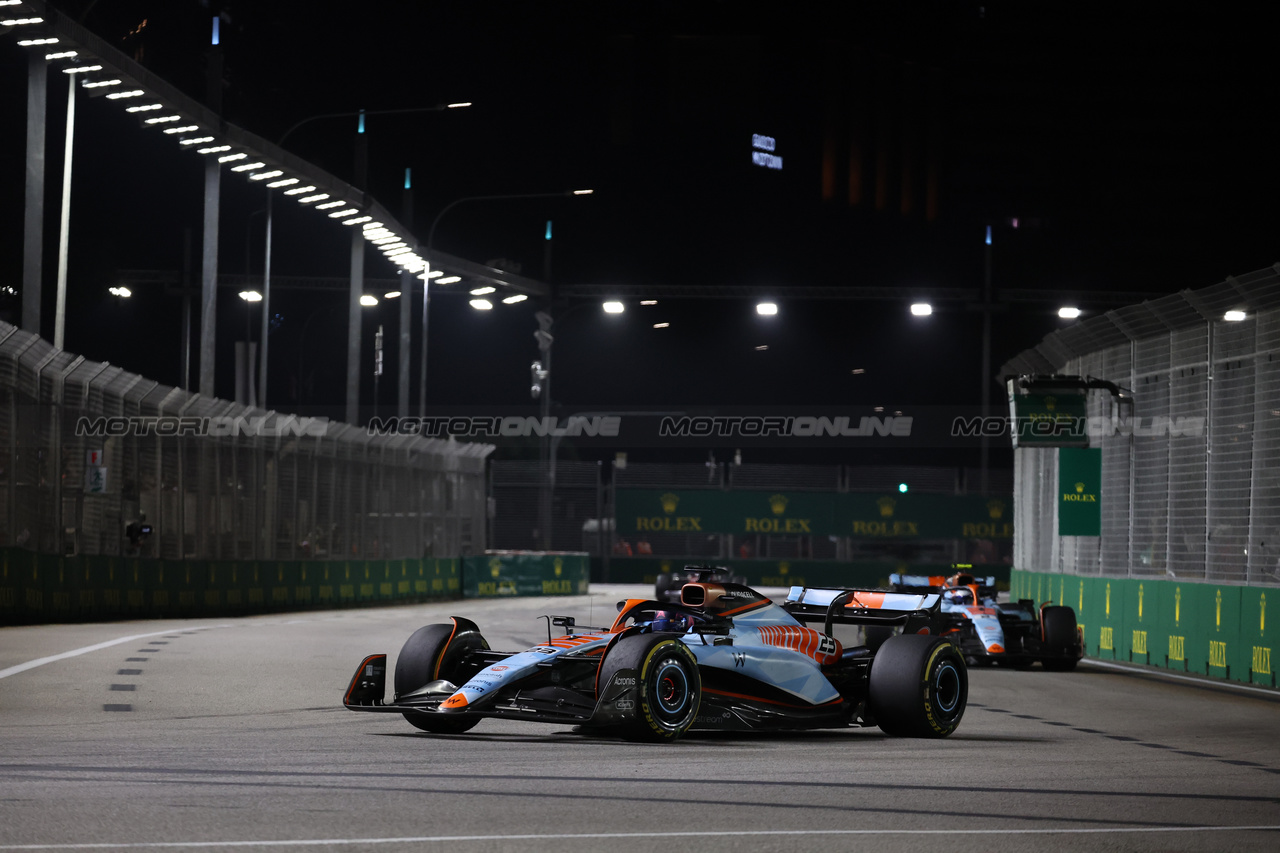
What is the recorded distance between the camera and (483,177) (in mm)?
44562

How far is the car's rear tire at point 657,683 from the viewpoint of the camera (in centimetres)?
943

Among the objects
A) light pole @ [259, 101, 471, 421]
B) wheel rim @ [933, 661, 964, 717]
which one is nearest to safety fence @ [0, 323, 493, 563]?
light pole @ [259, 101, 471, 421]

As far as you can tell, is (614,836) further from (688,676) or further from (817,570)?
(817,570)

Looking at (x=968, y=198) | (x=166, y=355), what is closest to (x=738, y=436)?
(x=968, y=198)

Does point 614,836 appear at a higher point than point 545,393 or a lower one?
lower

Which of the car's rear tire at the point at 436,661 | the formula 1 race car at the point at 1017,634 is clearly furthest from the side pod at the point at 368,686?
the formula 1 race car at the point at 1017,634

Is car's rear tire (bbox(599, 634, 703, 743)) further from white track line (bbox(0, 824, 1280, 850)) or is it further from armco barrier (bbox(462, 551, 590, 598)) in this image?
armco barrier (bbox(462, 551, 590, 598))

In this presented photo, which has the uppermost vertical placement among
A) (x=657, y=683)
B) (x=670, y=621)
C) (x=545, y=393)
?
(x=545, y=393)

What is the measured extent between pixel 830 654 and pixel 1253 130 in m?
65.8

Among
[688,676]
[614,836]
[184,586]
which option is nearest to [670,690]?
[688,676]

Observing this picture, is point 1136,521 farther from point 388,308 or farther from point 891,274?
point 388,308

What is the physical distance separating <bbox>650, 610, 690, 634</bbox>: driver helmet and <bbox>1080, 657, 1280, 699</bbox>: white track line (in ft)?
26.5

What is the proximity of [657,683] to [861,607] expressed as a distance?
2811mm

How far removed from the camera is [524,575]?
43.5m
